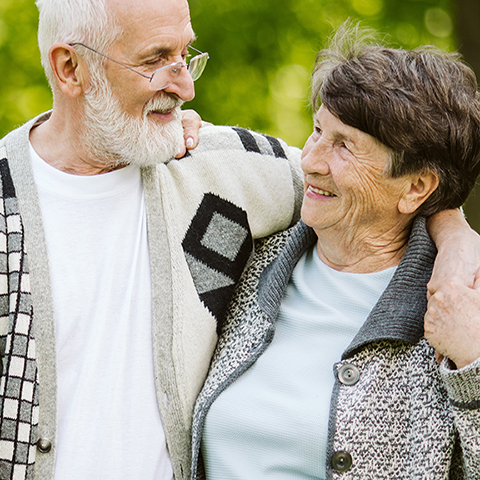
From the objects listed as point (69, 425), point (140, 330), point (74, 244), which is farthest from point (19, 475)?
point (74, 244)

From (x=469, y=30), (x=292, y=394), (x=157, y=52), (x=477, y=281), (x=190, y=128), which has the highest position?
(x=469, y=30)

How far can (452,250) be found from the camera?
2100 mm

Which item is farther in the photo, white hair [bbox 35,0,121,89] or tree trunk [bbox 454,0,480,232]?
tree trunk [bbox 454,0,480,232]

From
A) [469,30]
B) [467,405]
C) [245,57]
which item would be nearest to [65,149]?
[467,405]

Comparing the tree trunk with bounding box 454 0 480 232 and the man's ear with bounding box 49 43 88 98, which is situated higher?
the tree trunk with bounding box 454 0 480 232

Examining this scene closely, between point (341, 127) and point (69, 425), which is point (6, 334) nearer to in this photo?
point (69, 425)

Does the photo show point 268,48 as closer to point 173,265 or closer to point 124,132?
point 124,132

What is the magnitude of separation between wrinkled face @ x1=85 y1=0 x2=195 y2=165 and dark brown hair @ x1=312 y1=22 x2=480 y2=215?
22.5 inches

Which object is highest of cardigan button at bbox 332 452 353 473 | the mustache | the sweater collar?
the mustache

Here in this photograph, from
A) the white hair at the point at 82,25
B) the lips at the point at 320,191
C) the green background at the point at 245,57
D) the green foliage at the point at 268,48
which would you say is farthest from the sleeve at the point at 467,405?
the green background at the point at 245,57

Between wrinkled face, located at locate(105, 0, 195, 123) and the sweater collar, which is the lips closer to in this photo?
the sweater collar

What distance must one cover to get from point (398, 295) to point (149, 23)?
130 centimetres

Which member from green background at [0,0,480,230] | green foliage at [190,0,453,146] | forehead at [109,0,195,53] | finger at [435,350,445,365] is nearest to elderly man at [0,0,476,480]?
forehead at [109,0,195,53]

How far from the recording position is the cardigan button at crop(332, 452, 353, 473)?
1985mm
